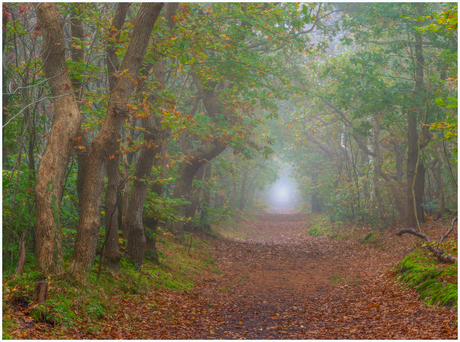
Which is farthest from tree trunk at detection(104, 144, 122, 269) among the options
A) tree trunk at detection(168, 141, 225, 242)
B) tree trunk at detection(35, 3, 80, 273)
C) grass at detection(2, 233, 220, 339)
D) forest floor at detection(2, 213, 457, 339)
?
tree trunk at detection(168, 141, 225, 242)

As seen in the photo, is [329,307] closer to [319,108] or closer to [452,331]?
[452,331]

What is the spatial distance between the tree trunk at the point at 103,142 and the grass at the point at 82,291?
0.58 m

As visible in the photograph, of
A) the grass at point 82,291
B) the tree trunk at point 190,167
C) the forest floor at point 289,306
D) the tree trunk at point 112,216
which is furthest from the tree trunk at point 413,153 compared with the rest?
the tree trunk at point 112,216

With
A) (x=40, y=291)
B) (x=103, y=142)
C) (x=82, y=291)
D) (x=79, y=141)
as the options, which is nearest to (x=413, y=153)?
(x=103, y=142)

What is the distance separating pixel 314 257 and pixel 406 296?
712 cm

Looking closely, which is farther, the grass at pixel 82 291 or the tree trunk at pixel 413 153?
the tree trunk at pixel 413 153

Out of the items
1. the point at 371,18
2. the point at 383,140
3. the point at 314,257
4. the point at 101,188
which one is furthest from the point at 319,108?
the point at 101,188

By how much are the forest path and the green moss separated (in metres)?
0.23

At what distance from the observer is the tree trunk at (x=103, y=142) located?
6.49m

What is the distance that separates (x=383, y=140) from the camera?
19234 millimetres

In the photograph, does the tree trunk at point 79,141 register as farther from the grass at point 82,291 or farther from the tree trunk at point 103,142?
the grass at point 82,291

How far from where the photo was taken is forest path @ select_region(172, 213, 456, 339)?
5.86 meters

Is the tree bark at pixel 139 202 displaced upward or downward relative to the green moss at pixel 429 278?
upward

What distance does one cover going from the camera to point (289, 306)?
7.98 meters
